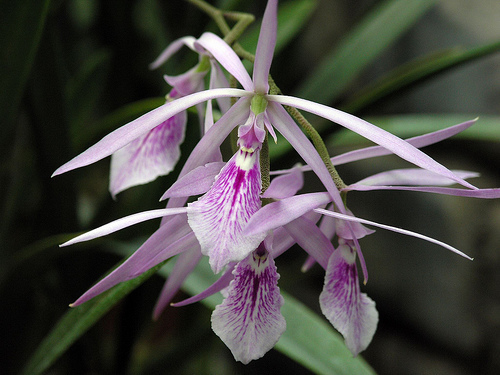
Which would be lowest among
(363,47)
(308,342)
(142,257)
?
(308,342)

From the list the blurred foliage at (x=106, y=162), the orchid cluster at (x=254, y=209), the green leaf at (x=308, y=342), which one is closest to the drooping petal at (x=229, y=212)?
the orchid cluster at (x=254, y=209)

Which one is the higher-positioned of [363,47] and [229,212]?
[229,212]

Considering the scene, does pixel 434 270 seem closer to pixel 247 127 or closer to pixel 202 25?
pixel 202 25

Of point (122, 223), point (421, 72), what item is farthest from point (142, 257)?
point (421, 72)

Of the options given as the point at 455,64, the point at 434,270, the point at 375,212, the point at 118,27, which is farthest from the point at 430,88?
the point at 118,27

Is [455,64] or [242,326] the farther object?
[455,64]

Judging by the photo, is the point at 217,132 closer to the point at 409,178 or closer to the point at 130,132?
the point at 130,132

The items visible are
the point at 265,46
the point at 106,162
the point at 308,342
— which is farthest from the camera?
the point at 106,162
